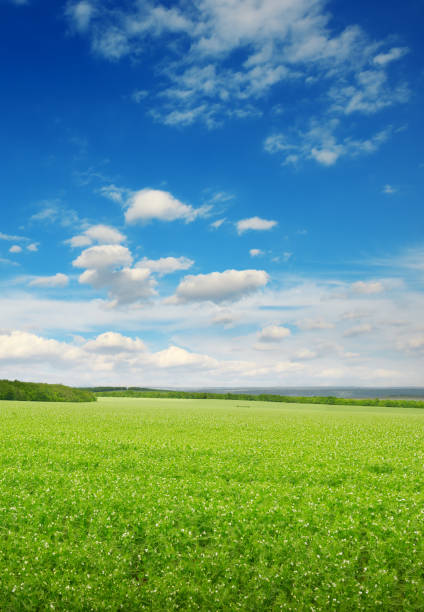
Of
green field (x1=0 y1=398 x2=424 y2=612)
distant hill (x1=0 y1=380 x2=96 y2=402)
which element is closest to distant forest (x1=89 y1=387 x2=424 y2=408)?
distant hill (x1=0 y1=380 x2=96 y2=402)

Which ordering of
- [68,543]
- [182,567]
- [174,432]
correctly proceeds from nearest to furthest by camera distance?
[182,567] < [68,543] < [174,432]

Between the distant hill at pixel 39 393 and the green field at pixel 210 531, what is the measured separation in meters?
74.8

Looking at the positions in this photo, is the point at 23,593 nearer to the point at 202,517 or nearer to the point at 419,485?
the point at 202,517

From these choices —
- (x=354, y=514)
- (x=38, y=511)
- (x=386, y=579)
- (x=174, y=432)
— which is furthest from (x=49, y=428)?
(x=386, y=579)

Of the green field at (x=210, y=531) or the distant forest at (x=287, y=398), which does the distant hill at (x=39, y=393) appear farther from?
the green field at (x=210, y=531)

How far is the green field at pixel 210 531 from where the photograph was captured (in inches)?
408

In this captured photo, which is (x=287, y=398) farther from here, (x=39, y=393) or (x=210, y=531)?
(x=210, y=531)

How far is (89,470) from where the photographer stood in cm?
1895

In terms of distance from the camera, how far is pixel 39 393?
92.2 meters

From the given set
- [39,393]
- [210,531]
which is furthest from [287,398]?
[210,531]

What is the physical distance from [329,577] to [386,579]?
1.57 meters

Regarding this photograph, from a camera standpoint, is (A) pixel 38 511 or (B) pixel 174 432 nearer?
(A) pixel 38 511

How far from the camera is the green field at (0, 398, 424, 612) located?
34.0 feet

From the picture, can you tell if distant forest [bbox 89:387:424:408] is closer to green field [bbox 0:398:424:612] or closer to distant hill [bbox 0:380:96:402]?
distant hill [bbox 0:380:96:402]
